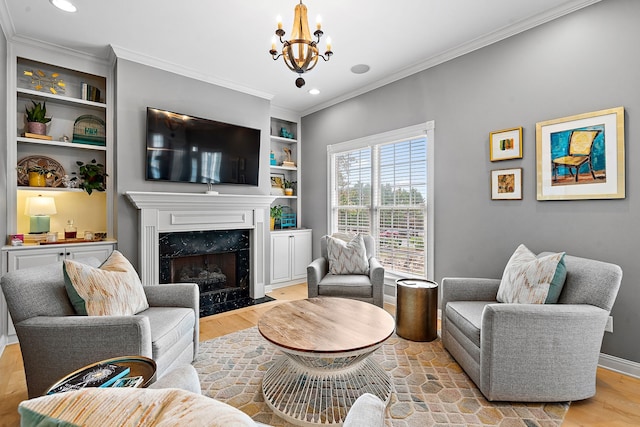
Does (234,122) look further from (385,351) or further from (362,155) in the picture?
(385,351)

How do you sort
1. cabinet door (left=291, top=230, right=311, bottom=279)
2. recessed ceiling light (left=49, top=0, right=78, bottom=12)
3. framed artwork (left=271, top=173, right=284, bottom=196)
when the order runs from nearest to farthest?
recessed ceiling light (left=49, top=0, right=78, bottom=12) → cabinet door (left=291, top=230, right=311, bottom=279) → framed artwork (left=271, top=173, right=284, bottom=196)

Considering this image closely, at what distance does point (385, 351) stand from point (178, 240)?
2.52m

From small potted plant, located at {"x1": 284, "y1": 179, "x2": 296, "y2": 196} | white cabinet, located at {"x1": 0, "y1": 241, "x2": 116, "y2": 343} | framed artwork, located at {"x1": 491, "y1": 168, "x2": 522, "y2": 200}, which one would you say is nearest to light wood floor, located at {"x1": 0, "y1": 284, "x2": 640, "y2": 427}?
white cabinet, located at {"x1": 0, "y1": 241, "x2": 116, "y2": 343}

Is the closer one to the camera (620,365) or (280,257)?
(620,365)

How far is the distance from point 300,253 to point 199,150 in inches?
84.2

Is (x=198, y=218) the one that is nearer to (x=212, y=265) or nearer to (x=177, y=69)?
(x=212, y=265)

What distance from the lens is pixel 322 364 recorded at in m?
1.87

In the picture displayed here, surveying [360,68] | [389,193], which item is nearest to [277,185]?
[389,193]

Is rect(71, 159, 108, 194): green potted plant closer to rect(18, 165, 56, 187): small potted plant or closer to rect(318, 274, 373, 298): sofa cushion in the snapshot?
rect(18, 165, 56, 187): small potted plant

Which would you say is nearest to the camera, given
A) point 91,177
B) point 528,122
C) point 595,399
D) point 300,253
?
point 595,399

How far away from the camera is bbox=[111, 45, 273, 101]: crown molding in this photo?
324cm

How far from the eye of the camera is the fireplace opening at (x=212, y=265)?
3.60 meters

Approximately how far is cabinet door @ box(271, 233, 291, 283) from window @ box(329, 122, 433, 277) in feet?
2.40

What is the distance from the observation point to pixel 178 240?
3623 mm
